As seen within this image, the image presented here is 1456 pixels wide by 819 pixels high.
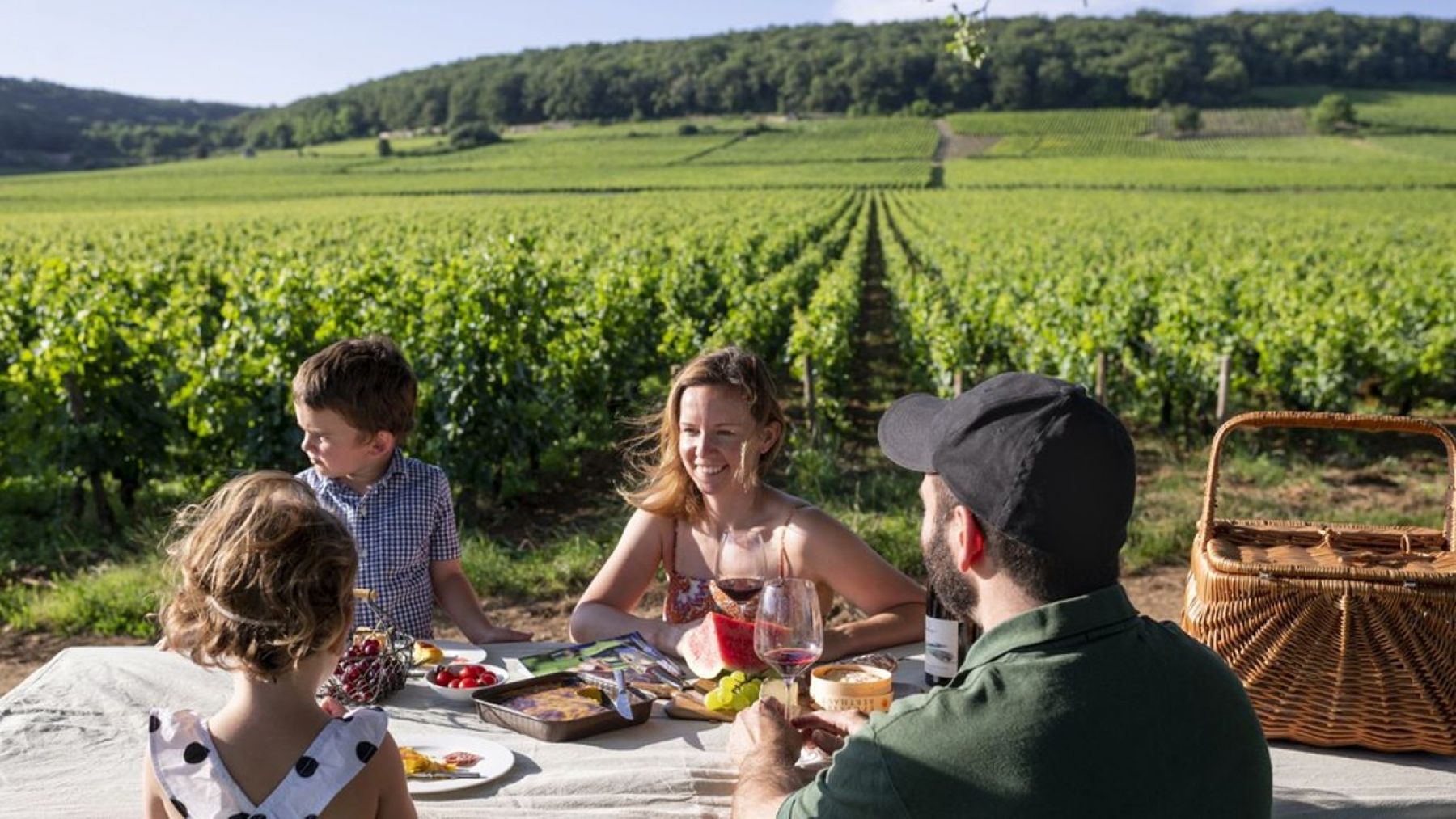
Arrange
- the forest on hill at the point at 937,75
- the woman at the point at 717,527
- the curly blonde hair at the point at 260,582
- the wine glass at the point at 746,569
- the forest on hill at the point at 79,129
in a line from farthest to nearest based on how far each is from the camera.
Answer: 1. the forest on hill at the point at 937,75
2. the forest on hill at the point at 79,129
3. the woman at the point at 717,527
4. the wine glass at the point at 746,569
5. the curly blonde hair at the point at 260,582

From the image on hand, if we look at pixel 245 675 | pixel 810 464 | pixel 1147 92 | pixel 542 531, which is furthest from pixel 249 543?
pixel 1147 92

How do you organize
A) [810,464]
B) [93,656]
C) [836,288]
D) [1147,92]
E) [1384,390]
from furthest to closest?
[1147,92], [836,288], [1384,390], [810,464], [93,656]

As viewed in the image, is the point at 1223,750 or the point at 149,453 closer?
the point at 1223,750

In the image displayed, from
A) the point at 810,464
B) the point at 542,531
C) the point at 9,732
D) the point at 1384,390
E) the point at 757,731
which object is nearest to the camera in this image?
the point at 757,731

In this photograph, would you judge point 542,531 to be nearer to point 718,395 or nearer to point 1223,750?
point 718,395

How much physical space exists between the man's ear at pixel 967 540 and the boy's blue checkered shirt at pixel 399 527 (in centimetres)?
206

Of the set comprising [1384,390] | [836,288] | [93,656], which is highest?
[93,656]

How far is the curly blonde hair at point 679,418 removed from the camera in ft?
11.0

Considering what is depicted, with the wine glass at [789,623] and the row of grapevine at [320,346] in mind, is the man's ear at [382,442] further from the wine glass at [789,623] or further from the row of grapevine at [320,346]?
the row of grapevine at [320,346]

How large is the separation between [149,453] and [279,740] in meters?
7.42

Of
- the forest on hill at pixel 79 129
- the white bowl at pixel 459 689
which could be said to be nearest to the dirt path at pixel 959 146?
the forest on hill at pixel 79 129

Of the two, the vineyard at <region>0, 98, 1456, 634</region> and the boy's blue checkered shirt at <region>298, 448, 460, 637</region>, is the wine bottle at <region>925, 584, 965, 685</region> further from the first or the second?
the vineyard at <region>0, 98, 1456, 634</region>

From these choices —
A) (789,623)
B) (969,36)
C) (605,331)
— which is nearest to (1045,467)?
(789,623)

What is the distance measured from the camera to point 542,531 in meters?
8.25
